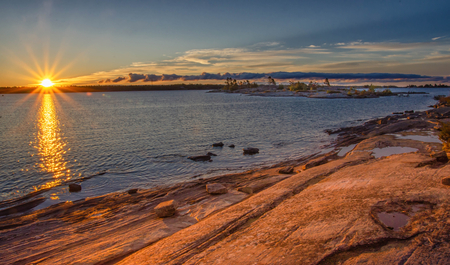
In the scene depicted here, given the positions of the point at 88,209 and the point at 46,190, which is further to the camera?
the point at 46,190

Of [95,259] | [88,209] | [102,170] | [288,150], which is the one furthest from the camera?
[288,150]

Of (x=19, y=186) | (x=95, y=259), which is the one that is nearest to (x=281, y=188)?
(x=95, y=259)

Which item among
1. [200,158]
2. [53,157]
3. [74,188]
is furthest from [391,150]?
[53,157]

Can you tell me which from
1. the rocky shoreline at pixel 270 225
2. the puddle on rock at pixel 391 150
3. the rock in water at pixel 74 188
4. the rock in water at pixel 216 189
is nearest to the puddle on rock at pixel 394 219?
the rocky shoreline at pixel 270 225

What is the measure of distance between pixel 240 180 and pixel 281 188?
512cm

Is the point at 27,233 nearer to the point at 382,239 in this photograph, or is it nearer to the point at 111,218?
the point at 111,218

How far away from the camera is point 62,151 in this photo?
28031 mm

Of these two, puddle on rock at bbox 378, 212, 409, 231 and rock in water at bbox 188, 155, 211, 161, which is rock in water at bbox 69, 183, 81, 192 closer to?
rock in water at bbox 188, 155, 211, 161

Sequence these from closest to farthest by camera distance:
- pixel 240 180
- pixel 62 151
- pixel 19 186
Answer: pixel 240 180 → pixel 19 186 → pixel 62 151

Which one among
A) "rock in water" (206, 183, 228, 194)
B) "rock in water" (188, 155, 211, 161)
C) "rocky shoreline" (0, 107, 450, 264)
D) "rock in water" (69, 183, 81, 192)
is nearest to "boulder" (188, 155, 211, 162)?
"rock in water" (188, 155, 211, 161)

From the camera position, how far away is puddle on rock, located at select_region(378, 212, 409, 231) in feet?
21.1

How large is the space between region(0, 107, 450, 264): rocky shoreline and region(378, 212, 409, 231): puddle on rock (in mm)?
24

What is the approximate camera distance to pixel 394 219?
675cm

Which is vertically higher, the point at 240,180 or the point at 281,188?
the point at 281,188
